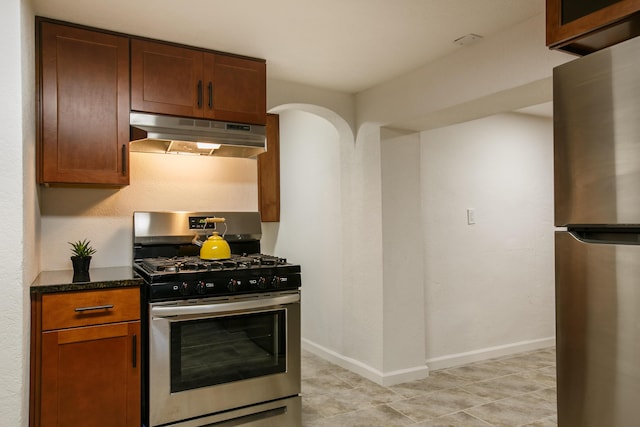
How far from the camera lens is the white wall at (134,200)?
2.66 metres

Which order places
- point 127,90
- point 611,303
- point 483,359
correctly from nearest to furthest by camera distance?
1. point 611,303
2. point 127,90
3. point 483,359

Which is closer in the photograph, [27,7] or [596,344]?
[596,344]

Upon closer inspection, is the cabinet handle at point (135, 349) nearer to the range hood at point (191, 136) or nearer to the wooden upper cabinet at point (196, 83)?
the range hood at point (191, 136)

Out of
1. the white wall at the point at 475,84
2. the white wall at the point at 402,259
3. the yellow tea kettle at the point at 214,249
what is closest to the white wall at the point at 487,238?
the white wall at the point at 402,259

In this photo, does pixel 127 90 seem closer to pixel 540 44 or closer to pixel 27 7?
pixel 27 7

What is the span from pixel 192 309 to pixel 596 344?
1.75 meters

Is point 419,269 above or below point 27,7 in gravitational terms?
below

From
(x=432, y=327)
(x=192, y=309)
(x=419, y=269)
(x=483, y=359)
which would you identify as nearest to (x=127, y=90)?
(x=192, y=309)

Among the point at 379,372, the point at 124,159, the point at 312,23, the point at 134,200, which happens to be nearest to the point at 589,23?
the point at 312,23

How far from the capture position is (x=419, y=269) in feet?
11.5

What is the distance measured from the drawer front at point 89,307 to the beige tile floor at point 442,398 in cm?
125

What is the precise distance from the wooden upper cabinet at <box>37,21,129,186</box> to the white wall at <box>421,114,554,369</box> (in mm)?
2293

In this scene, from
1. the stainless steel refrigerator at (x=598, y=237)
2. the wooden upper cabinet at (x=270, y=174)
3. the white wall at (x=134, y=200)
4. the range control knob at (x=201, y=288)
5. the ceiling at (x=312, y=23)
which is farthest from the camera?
the wooden upper cabinet at (x=270, y=174)

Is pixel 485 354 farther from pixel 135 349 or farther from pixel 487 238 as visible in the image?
pixel 135 349
